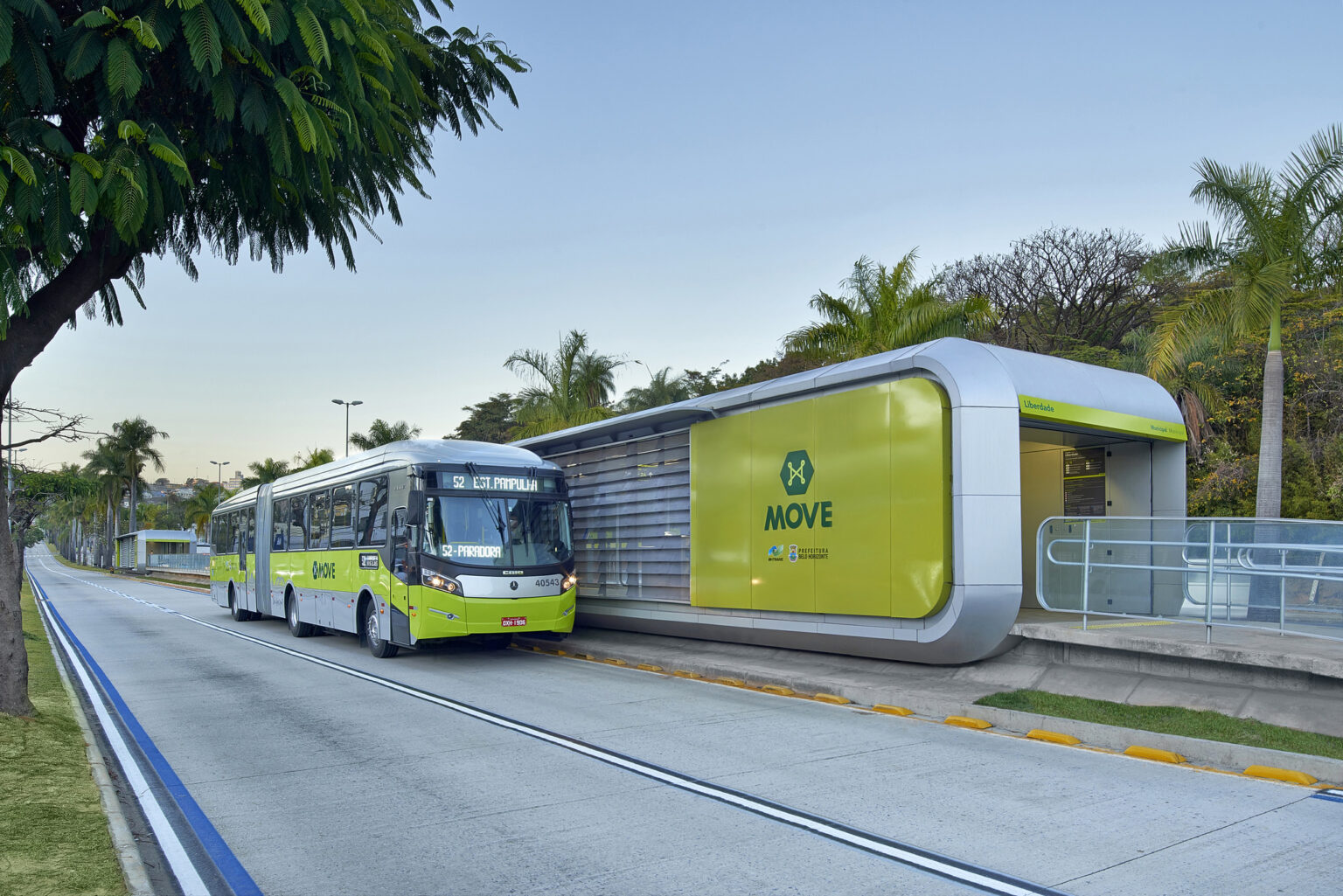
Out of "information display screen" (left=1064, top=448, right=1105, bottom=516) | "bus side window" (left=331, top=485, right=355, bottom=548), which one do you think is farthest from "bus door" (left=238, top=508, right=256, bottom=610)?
"information display screen" (left=1064, top=448, right=1105, bottom=516)

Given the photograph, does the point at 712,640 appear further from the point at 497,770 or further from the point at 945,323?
the point at 945,323

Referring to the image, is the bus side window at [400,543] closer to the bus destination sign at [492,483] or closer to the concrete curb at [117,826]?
the bus destination sign at [492,483]

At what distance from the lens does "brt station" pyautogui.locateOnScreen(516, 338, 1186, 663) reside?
10500mm

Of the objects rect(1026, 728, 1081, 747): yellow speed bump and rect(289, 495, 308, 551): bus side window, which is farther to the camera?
rect(289, 495, 308, 551): bus side window

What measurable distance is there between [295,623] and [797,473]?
12.4m

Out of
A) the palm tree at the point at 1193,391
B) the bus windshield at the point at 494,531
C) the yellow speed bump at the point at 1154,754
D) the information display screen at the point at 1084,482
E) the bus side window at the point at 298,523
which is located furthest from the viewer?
the palm tree at the point at 1193,391

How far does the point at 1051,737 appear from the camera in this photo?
27.9ft

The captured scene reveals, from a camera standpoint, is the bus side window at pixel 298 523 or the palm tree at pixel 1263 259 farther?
the bus side window at pixel 298 523

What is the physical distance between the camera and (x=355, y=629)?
1616 cm

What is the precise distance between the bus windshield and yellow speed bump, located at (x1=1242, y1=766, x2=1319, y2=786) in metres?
9.82

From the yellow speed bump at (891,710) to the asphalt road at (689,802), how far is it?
0.78 feet

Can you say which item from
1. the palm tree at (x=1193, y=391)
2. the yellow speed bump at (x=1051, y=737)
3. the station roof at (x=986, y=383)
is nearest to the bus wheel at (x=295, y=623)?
the station roof at (x=986, y=383)

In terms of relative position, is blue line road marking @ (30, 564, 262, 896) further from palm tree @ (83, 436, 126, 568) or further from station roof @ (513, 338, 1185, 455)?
A: palm tree @ (83, 436, 126, 568)

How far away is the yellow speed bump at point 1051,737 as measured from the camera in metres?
8.38
